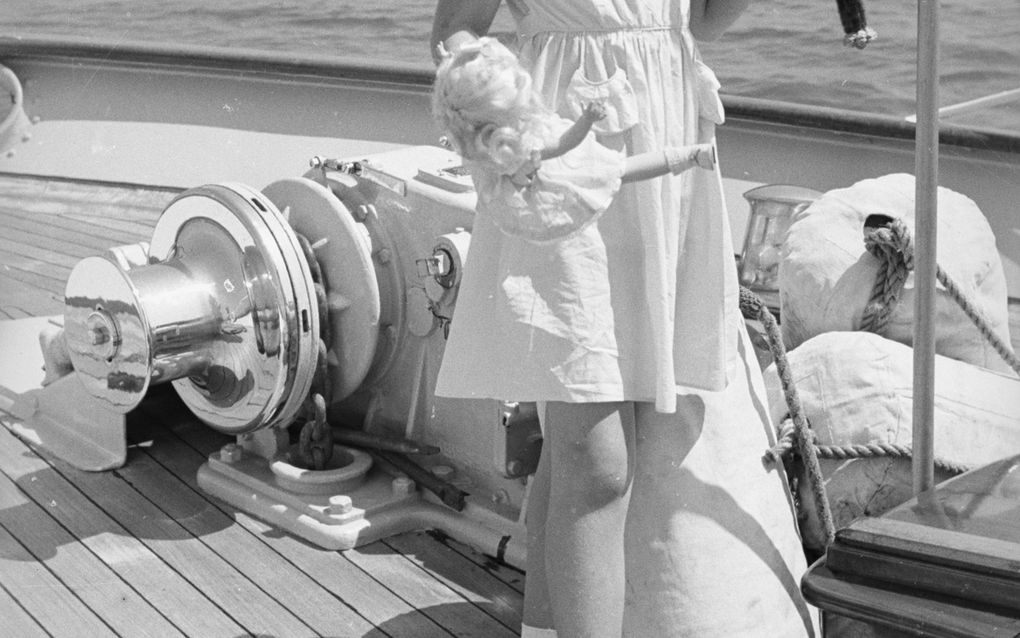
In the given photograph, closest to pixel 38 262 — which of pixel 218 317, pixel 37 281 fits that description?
pixel 37 281

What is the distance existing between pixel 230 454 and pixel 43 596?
52 cm

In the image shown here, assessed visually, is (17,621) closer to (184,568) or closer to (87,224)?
(184,568)

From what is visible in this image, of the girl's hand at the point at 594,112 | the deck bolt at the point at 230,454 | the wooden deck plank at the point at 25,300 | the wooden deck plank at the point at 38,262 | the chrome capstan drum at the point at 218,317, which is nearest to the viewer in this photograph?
the girl's hand at the point at 594,112

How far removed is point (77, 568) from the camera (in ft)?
8.05

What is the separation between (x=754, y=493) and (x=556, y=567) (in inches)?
16.6

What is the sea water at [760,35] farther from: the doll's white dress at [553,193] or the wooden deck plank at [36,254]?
the doll's white dress at [553,193]

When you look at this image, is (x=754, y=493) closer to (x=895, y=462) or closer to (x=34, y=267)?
(x=895, y=462)

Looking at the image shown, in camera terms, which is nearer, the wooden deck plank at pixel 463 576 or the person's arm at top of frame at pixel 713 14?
the person's arm at top of frame at pixel 713 14

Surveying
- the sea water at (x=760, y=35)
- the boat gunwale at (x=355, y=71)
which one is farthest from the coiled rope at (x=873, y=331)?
the sea water at (x=760, y=35)

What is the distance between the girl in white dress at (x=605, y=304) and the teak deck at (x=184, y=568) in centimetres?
49

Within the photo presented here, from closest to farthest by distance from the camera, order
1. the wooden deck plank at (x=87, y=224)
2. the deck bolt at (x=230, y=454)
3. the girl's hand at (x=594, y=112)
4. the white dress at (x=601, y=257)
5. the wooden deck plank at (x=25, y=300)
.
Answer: the girl's hand at (x=594, y=112), the white dress at (x=601, y=257), the deck bolt at (x=230, y=454), the wooden deck plank at (x=25, y=300), the wooden deck plank at (x=87, y=224)

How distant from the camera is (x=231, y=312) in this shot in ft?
8.42

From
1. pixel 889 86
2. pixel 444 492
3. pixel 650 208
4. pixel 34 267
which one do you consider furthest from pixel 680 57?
pixel 889 86

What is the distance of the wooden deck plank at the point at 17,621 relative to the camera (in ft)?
7.33
